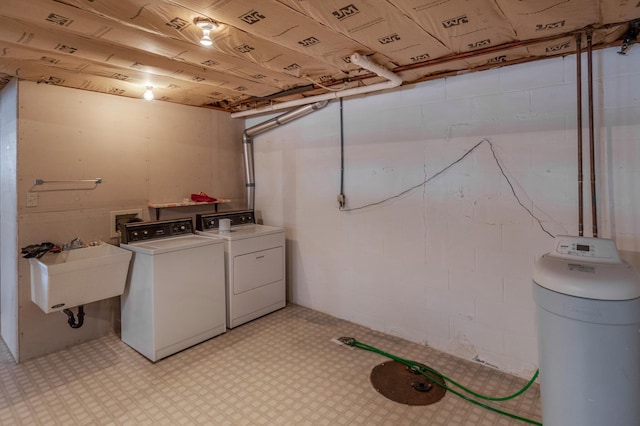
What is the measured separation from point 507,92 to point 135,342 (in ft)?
11.3

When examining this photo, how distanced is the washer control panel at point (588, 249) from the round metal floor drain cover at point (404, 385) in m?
1.17

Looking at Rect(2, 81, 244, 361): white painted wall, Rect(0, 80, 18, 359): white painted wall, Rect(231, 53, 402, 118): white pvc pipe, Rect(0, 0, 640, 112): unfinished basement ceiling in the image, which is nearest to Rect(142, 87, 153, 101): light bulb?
Rect(0, 0, 640, 112): unfinished basement ceiling

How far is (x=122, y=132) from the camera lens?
317cm

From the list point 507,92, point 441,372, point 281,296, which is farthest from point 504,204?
point 281,296

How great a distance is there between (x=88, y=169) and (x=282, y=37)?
85.0 inches

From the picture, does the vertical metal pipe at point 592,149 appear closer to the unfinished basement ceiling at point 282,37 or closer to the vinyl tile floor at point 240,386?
the unfinished basement ceiling at point 282,37

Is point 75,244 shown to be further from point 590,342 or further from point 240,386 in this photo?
point 590,342

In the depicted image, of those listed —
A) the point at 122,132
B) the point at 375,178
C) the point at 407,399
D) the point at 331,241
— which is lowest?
the point at 407,399

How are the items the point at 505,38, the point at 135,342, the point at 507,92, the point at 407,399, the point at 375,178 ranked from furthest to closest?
the point at 375,178 < the point at 135,342 < the point at 507,92 < the point at 407,399 < the point at 505,38

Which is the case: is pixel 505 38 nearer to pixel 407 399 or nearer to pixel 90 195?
pixel 407 399

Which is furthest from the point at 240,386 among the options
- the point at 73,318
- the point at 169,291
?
the point at 73,318

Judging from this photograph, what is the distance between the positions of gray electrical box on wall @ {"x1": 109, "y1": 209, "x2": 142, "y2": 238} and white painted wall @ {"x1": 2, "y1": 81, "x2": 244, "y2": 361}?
4 cm

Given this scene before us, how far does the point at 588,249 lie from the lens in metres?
1.75

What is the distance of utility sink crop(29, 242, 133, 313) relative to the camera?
7.75ft
